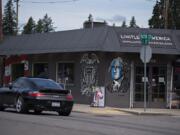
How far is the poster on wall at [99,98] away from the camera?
32.2 meters

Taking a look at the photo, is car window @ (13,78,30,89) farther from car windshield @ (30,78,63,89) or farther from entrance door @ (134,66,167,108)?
entrance door @ (134,66,167,108)

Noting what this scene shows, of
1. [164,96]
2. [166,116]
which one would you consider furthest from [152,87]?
[166,116]

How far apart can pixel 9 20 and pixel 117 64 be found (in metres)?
39.8

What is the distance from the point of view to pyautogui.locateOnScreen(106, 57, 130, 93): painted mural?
33.3 meters

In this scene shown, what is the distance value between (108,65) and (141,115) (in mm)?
5527

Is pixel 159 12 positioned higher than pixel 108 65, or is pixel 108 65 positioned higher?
pixel 159 12

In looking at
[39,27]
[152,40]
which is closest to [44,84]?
[152,40]

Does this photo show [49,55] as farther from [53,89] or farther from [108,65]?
[53,89]

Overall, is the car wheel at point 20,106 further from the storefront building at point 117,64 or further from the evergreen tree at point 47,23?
the evergreen tree at point 47,23

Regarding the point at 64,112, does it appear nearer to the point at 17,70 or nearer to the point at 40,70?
the point at 40,70

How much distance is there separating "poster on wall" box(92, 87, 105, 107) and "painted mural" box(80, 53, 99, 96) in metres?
1.20

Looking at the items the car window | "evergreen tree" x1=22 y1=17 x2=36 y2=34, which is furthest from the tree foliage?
the car window

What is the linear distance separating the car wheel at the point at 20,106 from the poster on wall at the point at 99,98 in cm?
899

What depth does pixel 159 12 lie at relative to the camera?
224 ft
